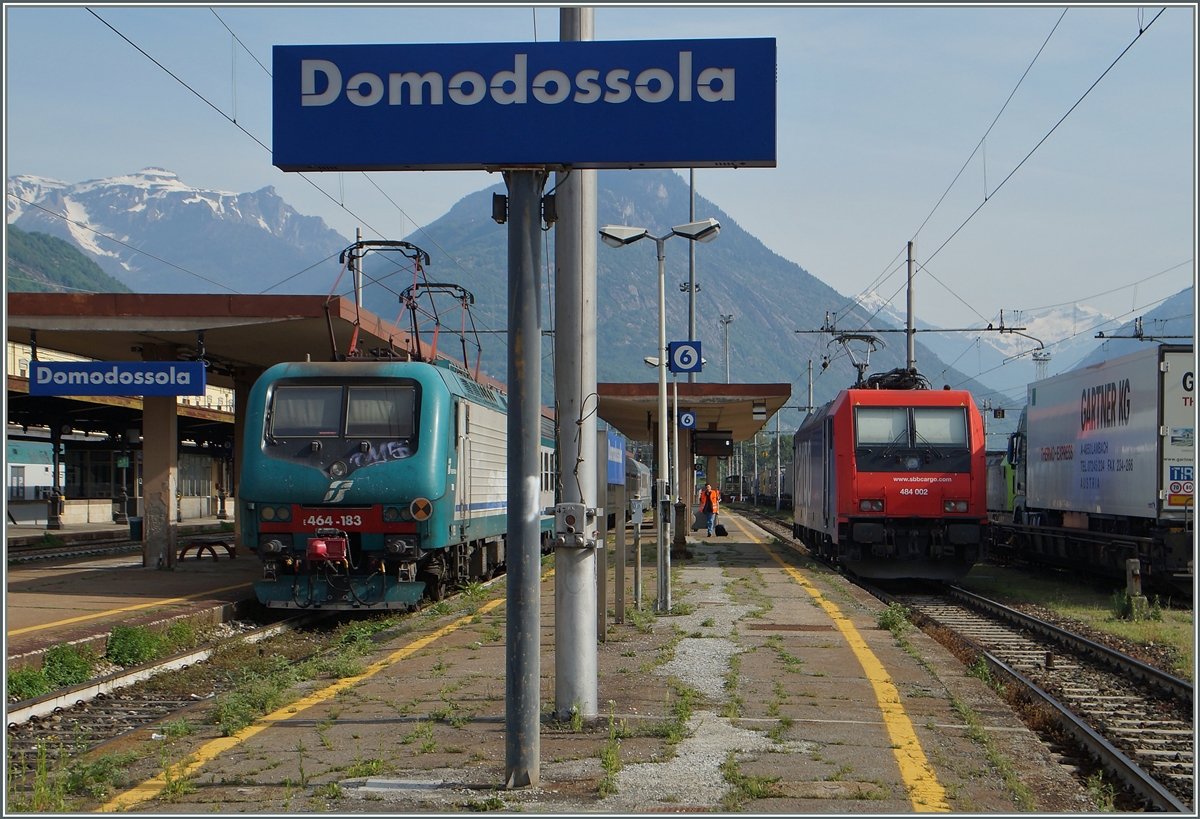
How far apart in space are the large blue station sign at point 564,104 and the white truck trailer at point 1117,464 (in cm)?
1132

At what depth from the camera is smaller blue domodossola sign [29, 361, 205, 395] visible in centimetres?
1495

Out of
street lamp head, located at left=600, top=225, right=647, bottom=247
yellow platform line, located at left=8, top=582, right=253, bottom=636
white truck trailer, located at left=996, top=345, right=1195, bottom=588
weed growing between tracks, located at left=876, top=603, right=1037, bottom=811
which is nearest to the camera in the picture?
weed growing between tracks, located at left=876, top=603, right=1037, bottom=811

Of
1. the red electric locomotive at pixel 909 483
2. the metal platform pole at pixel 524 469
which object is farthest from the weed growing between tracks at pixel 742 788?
the red electric locomotive at pixel 909 483

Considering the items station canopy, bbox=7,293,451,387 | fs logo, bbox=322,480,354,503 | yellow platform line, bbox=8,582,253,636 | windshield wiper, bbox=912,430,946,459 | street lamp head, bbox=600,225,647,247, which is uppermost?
street lamp head, bbox=600,225,647,247

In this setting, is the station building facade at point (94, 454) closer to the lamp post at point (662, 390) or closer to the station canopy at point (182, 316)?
the station canopy at point (182, 316)

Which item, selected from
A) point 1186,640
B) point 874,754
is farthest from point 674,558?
point 874,754

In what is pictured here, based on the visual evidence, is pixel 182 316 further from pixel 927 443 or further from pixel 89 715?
pixel 927 443

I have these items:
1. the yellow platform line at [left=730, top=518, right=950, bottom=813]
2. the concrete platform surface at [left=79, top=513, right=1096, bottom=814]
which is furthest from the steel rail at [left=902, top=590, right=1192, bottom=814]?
the yellow platform line at [left=730, top=518, right=950, bottom=813]

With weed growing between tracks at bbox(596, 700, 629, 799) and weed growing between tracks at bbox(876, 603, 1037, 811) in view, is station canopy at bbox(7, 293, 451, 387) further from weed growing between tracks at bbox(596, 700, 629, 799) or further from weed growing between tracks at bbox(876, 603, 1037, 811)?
weed growing between tracks at bbox(596, 700, 629, 799)

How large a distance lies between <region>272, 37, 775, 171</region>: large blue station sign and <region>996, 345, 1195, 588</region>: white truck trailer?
446 inches

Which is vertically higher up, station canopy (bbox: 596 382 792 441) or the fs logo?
station canopy (bbox: 596 382 792 441)

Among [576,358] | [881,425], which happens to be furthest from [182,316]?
[881,425]

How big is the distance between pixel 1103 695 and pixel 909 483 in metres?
7.96

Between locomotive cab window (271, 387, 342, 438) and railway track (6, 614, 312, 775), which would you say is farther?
locomotive cab window (271, 387, 342, 438)
